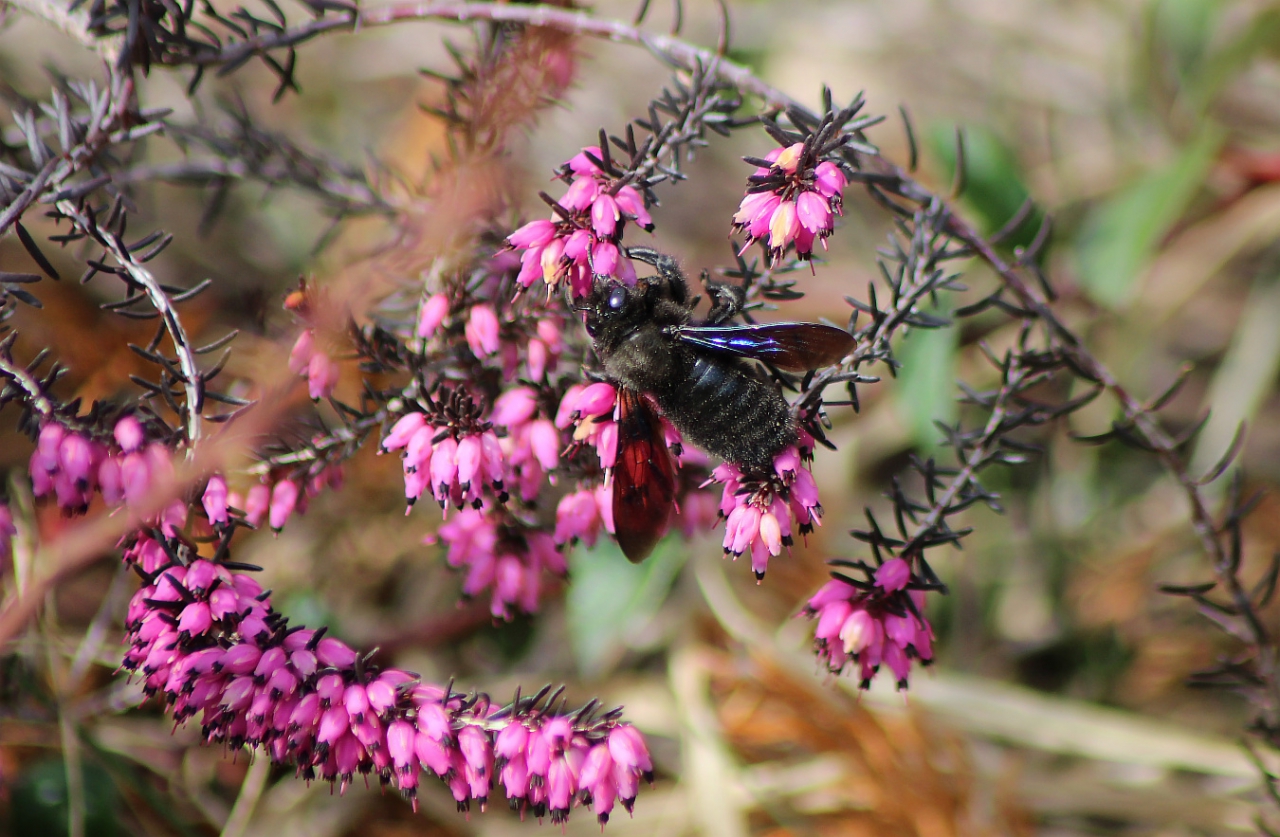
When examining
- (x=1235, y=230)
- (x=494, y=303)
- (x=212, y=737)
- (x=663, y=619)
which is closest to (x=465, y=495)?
(x=494, y=303)

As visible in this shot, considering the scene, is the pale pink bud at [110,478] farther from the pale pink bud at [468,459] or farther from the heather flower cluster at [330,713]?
the pale pink bud at [468,459]

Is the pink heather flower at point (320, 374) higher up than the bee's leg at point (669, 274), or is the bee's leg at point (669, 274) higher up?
the bee's leg at point (669, 274)

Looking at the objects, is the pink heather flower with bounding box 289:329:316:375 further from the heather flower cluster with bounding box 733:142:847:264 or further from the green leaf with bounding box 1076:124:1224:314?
the green leaf with bounding box 1076:124:1224:314

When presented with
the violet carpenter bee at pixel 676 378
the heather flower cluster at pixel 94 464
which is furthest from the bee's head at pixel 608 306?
the heather flower cluster at pixel 94 464

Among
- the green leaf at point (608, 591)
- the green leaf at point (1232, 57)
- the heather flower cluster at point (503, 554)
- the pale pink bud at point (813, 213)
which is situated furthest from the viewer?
the green leaf at point (1232, 57)

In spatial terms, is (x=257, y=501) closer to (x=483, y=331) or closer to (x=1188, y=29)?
(x=483, y=331)

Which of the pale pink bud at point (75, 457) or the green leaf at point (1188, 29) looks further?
the green leaf at point (1188, 29)

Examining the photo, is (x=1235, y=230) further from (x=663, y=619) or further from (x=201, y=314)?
(x=201, y=314)
